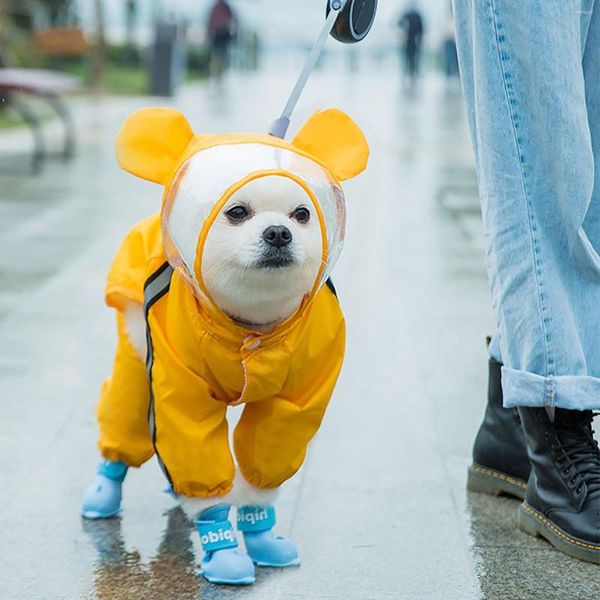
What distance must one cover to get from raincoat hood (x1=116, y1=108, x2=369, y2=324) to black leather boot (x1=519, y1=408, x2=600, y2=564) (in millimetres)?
758

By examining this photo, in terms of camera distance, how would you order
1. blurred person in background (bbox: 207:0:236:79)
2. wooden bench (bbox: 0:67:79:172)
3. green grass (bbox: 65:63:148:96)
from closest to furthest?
wooden bench (bbox: 0:67:79:172) < green grass (bbox: 65:63:148:96) < blurred person in background (bbox: 207:0:236:79)

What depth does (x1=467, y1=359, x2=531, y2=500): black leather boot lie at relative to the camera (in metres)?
3.22

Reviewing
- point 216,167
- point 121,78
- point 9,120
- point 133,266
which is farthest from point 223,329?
point 121,78

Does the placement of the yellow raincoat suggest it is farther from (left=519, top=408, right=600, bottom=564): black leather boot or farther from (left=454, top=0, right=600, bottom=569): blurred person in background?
(left=519, top=408, right=600, bottom=564): black leather boot

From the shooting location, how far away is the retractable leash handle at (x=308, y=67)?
2.66 m

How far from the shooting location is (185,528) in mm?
2994

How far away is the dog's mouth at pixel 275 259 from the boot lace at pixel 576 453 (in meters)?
0.91

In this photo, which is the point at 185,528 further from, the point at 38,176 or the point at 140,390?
the point at 38,176

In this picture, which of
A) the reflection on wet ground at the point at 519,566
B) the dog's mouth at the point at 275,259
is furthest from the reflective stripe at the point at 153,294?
the reflection on wet ground at the point at 519,566

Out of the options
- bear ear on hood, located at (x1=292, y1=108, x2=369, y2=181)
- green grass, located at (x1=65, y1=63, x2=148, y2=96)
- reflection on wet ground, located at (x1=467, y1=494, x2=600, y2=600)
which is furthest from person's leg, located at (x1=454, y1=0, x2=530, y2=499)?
green grass, located at (x1=65, y1=63, x2=148, y2=96)

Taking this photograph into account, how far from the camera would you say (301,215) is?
2.44 meters

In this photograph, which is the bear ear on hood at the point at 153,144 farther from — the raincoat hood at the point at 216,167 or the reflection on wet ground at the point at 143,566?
the reflection on wet ground at the point at 143,566

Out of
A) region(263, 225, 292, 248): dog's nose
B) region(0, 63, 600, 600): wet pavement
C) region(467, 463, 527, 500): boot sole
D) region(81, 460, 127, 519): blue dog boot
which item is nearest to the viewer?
region(263, 225, 292, 248): dog's nose

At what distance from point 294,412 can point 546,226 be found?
29.0 inches
